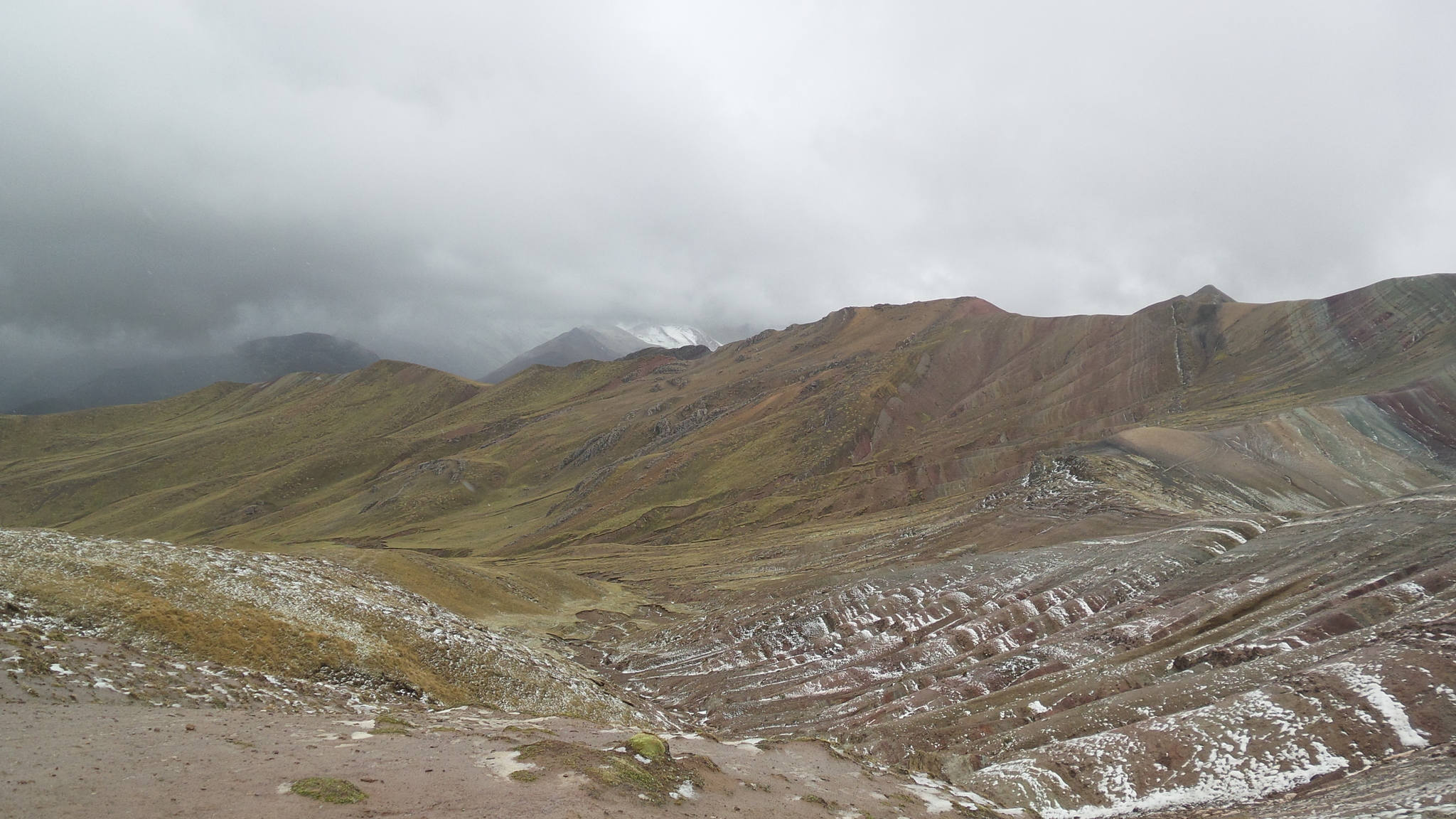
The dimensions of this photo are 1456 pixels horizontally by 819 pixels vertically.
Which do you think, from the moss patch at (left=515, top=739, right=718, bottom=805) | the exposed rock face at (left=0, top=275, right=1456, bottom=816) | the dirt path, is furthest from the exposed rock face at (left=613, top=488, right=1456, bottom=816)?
the moss patch at (left=515, top=739, right=718, bottom=805)

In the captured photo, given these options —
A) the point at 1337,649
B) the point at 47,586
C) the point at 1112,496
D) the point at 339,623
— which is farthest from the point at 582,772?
the point at 1112,496

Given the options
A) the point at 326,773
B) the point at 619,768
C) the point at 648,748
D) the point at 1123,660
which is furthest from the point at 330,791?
the point at 1123,660

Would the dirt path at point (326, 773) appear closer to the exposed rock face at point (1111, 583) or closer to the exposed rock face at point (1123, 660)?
the exposed rock face at point (1111, 583)

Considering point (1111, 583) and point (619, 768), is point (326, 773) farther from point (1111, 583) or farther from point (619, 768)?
point (1111, 583)

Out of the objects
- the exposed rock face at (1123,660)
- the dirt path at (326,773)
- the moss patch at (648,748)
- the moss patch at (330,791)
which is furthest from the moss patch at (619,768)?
the exposed rock face at (1123,660)

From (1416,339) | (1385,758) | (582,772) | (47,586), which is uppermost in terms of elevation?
(1416,339)

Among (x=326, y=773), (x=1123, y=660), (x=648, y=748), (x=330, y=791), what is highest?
(x=330, y=791)

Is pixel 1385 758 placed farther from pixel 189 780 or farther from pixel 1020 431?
pixel 1020 431

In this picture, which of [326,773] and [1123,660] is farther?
[1123,660]
